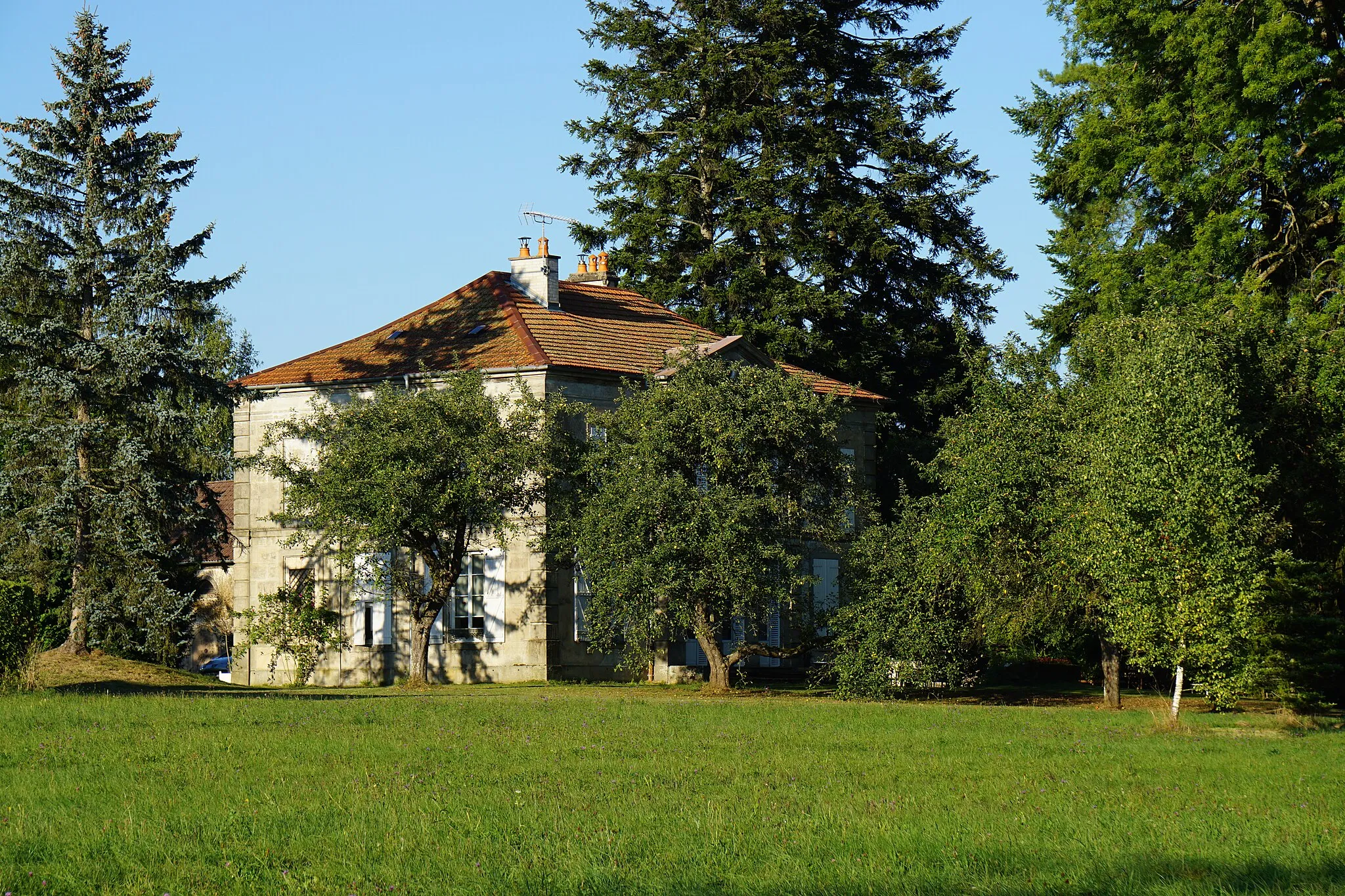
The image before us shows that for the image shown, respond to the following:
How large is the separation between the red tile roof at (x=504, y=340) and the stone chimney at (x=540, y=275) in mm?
219

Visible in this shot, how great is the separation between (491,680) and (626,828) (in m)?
22.7

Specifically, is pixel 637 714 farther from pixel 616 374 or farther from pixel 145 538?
pixel 145 538

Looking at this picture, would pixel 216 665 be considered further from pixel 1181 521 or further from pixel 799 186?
pixel 1181 521

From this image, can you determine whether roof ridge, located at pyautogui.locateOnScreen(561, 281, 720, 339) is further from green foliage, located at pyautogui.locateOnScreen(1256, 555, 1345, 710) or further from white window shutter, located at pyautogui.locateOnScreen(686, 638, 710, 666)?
green foliage, located at pyautogui.locateOnScreen(1256, 555, 1345, 710)

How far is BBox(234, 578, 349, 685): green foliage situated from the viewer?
33.6 metres

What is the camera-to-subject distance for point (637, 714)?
21.0m

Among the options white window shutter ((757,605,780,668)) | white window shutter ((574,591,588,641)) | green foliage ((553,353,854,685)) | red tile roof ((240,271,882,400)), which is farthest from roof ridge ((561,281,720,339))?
green foliage ((553,353,854,685))

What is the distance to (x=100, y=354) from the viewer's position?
3344 cm

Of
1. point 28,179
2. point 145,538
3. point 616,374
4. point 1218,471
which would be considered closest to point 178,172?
point 28,179

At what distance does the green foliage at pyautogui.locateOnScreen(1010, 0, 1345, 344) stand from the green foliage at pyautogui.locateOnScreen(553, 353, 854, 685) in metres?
7.28

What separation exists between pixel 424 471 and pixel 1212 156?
17445mm

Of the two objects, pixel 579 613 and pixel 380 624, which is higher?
pixel 579 613

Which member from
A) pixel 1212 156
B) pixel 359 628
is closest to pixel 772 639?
pixel 359 628

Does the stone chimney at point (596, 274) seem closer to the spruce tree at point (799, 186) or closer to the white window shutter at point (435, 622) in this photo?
the spruce tree at point (799, 186)
